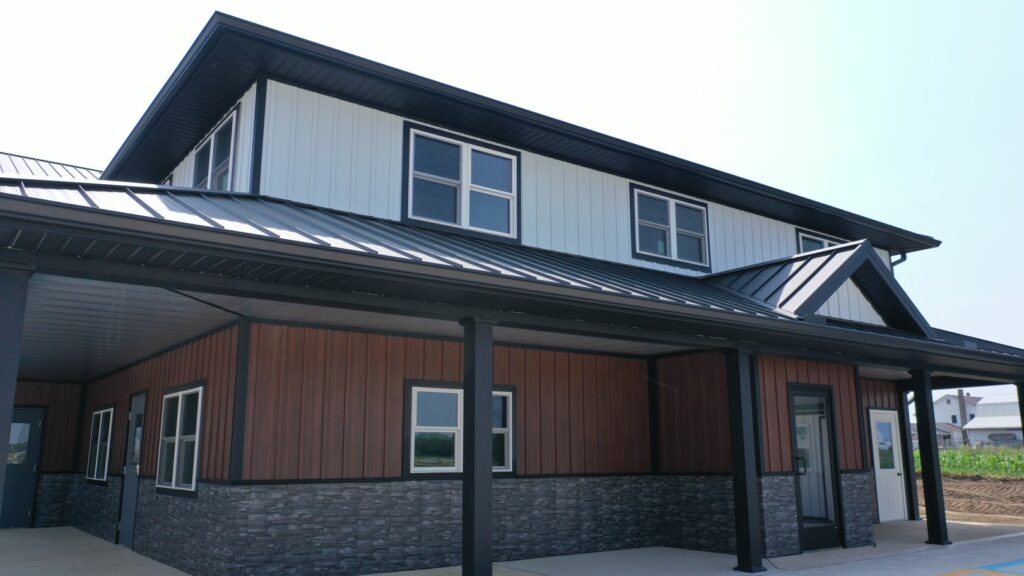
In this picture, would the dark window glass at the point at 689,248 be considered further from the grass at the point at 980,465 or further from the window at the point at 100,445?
the grass at the point at 980,465

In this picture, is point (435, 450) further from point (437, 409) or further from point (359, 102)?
point (359, 102)

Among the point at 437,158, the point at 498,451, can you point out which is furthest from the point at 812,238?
the point at 437,158

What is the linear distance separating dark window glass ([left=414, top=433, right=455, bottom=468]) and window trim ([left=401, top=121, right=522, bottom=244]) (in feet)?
9.21

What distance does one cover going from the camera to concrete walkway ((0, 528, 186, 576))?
9867mm

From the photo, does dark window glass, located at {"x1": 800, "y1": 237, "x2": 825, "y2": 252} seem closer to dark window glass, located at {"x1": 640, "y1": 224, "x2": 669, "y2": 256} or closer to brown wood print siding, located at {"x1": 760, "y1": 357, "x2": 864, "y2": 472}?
brown wood print siding, located at {"x1": 760, "y1": 357, "x2": 864, "y2": 472}

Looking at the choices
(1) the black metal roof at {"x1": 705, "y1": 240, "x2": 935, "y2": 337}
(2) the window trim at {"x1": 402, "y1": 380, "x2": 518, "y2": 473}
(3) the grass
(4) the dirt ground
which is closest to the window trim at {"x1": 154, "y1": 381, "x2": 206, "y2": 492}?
(2) the window trim at {"x1": 402, "y1": 380, "x2": 518, "y2": 473}

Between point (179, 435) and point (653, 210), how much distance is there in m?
8.38

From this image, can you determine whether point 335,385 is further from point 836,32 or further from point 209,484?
point 836,32

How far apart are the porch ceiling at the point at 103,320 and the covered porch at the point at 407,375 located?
57mm

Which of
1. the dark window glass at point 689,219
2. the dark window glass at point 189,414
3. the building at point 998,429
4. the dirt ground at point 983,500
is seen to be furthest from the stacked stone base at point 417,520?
the building at point 998,429

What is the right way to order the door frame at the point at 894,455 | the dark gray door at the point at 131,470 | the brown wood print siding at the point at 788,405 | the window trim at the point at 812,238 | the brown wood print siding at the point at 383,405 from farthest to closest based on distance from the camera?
1. the door frame at the point at 894,455
2. the window trim at the point at 812,238
3. the dark gray door at the point at 131,470
4. the brown wood print siding at the point at 788,405
5. the brown wood print siding at the point at 383,405

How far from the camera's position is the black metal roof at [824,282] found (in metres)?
10.8

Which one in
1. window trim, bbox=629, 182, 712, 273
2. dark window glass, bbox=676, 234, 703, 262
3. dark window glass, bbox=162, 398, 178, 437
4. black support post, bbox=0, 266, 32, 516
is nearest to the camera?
black support post, bbox=0, 266, 32, 516

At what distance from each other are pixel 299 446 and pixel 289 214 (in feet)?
9.42
